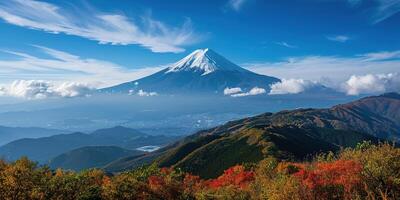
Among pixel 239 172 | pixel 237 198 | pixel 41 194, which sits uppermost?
pixel 41 194

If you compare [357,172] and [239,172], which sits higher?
[357,172]

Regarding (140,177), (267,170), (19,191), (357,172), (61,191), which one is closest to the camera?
(19,191)

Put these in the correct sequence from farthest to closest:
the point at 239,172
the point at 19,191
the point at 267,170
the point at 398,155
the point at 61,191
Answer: the point at 239,172
the point at 267,170
the point at 398,155
the point at 61,191
the point at 19,191

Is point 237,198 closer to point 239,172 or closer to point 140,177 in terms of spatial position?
point 140,177

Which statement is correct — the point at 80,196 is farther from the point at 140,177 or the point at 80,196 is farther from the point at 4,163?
the point at 140,177

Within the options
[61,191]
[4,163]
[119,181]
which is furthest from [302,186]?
[4,163]

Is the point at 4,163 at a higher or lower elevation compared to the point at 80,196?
higher

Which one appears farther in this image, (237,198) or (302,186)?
(237,198)

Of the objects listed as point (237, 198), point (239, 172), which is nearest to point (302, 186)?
point (237, 198)

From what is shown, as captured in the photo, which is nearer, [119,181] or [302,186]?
[302,186]
